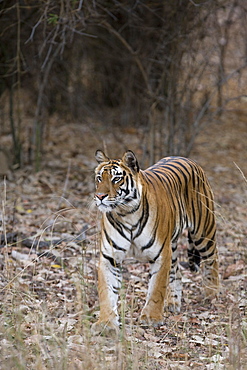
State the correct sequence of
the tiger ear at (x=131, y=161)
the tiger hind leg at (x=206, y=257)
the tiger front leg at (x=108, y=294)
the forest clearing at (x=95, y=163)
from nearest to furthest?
the forest clearing at (x=95, y=163) < the tiger front leg at (x=108, y=294) < the tiger ear at (x=131, y=161) < the tiger hind leg at (x=206, y=257)

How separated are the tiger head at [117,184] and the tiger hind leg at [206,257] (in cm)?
121

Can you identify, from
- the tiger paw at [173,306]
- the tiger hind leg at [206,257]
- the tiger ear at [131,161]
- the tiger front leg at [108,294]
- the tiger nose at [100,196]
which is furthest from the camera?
the tiger hind leg at [206,257]

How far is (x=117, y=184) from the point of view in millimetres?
4219

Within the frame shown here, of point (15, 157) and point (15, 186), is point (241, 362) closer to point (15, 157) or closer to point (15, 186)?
point (15, 186)

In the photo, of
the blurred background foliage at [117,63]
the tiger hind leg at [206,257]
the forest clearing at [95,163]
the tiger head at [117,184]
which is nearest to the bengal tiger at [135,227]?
the tiger head at [117,184]

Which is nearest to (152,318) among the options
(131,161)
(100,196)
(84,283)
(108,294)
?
(108,294)

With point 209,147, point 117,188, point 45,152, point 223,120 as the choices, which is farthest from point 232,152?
point 117,188

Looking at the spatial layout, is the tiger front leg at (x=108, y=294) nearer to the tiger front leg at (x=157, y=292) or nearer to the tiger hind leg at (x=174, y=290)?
the tiger front leg at (x=157, y=292)

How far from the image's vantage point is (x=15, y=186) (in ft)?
28.3

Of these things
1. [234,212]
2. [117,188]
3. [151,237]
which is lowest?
[234,212]

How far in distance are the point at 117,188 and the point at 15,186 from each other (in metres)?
4.66

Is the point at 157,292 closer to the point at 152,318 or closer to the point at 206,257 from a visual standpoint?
the point at 152,318

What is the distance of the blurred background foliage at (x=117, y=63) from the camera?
7801 mm

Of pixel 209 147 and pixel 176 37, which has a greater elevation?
pixel 176 37
